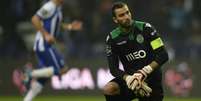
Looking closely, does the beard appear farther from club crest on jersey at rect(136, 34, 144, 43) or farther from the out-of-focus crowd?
the out-of-focus crowd

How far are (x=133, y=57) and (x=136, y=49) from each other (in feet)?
0.38

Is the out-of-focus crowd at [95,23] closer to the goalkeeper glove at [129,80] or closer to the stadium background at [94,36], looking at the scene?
the stadium background at [94,36]

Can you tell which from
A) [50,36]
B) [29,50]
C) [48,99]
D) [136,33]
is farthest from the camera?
[29,50]

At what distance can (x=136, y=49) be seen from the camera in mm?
10000

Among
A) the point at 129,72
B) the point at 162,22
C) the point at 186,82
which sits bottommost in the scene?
the point at 186,82

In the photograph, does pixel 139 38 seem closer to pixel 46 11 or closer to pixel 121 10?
pixel 121 10

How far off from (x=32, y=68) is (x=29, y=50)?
0.74 metres

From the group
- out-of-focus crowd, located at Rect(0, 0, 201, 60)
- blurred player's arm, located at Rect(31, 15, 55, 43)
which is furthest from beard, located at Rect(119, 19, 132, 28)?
out-of-focus crowd, located at Rect(0, 0, 201, 60)

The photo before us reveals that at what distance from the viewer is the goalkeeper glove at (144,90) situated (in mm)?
9758

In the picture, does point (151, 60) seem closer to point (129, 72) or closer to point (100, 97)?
point (129, 72)

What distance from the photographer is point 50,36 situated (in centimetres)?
1545

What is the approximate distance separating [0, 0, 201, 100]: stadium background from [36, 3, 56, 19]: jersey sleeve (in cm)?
336

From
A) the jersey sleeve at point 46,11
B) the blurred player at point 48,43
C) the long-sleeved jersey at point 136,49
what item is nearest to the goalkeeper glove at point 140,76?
the long-sleeved jersey at point 136,49

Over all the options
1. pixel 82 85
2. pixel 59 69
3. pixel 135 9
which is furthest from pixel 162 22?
pixel 59 69
